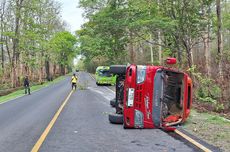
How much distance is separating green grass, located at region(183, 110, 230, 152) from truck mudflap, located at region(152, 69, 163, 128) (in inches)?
39.6

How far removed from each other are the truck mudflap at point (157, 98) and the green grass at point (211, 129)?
101 centimetres

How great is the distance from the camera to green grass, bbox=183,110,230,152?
8.75 metres

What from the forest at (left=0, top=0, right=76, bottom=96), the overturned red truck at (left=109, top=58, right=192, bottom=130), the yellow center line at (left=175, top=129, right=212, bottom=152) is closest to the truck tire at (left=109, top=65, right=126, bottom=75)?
the overturned red truck at (left=109, top=58, right=192, bottom=130)

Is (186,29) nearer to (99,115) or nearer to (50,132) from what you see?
(99,115)

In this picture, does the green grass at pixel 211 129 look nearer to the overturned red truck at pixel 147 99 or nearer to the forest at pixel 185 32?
the overturned red truck at pixel 147 99

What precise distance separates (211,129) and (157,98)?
1.81 metres

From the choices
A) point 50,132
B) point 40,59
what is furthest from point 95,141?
point 40,59

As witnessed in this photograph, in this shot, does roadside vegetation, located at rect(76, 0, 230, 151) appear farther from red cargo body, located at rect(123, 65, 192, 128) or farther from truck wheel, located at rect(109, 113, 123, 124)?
truck wheel, located at rect(109, 113, 123, 124)

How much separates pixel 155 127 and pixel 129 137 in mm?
1101

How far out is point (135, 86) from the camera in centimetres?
1042

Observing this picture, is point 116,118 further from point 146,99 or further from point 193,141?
point 193,141

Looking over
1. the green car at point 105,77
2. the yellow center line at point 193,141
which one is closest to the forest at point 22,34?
the green car at point 105,77

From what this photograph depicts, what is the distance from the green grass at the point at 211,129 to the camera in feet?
28.7

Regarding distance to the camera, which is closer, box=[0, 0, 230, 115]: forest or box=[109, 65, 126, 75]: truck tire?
box=[109, 65, 126, 75]: truck tire
